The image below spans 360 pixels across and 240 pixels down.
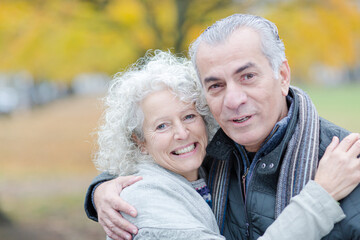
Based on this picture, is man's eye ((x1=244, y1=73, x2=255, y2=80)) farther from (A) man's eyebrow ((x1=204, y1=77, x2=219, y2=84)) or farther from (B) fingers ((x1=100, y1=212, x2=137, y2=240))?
(B) fingers ((x1=100, y1=212, x2=137, y2=240))

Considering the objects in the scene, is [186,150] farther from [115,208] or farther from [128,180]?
[115,208]

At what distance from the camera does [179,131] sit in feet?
7.28

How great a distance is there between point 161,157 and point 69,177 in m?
8.14

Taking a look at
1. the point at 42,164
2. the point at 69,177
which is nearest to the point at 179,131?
the point at 69,177

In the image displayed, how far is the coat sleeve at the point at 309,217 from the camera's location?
5.55 ft

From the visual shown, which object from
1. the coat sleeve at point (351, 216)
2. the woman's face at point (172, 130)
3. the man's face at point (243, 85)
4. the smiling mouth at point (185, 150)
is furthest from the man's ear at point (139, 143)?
the coat sleeve at point (351, 216)

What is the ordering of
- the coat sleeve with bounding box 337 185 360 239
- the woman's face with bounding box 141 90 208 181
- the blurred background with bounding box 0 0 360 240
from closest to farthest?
the coat sleeve with bounding box 337 185 360 239 < the woman's face with bounding box 141 90 208 181 < the blurred background with bounding box 0 0 360 240

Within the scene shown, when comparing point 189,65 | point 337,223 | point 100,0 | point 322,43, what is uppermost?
point 100,0

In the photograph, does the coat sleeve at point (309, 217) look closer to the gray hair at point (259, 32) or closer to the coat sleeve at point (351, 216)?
the coat sleeve at point (351, 216)

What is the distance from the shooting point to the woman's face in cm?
224

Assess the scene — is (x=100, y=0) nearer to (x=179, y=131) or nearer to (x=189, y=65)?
(x=189, y=65)

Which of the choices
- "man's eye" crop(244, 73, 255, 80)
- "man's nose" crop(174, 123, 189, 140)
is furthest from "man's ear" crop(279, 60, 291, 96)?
"man's nose" crop(174, 123, 189, 140)

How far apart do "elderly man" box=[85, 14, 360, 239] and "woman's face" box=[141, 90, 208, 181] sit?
225mm

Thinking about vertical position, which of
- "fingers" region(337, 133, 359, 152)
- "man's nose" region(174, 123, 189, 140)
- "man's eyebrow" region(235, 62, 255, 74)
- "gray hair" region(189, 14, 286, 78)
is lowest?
"fingers" region(337, 133, 359, 152)
